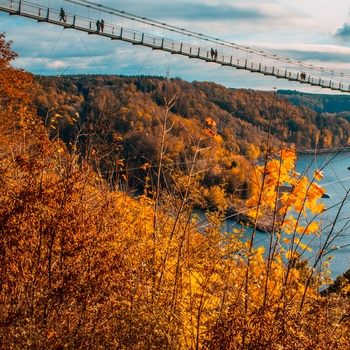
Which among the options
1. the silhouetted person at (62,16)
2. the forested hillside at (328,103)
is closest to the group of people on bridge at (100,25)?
the silhouetted person at (62,16)

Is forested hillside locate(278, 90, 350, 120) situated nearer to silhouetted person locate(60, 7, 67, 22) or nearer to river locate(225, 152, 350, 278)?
river locate(225, 152, 350, 278)

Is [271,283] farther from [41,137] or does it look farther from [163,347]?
[41,137]

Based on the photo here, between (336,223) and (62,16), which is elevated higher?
(62,16)

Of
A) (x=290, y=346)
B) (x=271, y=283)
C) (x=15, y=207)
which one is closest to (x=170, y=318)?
(x=290, y=346)

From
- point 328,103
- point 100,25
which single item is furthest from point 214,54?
point 328,103

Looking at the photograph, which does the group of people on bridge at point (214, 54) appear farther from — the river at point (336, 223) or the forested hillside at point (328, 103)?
the forested hillside at point (328, 103)

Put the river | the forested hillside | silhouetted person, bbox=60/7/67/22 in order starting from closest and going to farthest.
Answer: the river < silhouetted person, bbox=60/7/67/22 < the forested hillside

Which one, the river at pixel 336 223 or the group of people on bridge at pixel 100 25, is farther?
the group of people on bridge at pixel 100 25

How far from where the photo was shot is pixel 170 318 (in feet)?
10.5

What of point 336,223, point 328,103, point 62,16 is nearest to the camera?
point 62,16

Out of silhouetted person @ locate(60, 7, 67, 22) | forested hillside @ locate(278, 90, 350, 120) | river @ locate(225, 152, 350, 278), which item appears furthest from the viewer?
forested hillside @ locate(278, 90, 350, 120)

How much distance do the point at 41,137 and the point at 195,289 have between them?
169cm

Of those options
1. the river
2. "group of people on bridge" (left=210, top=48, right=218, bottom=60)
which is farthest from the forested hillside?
"group of people on bridge" (left=210, top=48, right=218, bottom=60)

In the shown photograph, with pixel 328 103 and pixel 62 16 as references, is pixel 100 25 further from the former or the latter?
pixel 328 103
